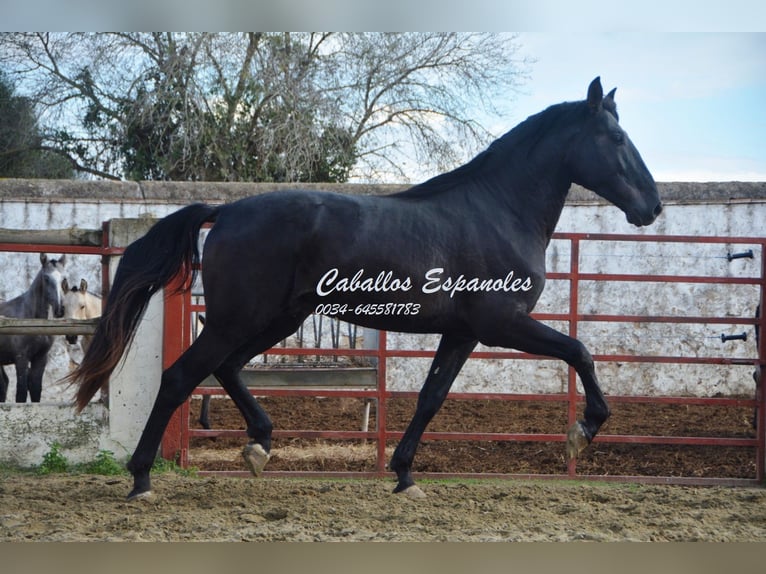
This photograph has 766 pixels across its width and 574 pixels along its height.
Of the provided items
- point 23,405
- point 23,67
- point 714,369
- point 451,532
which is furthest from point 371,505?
point 23,67

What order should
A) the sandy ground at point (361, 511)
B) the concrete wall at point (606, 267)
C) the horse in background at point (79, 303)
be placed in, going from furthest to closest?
1. the concrete wall at point (606, 267)
2. the horse in background at point (79, 303)
3. the sandy ground at point (361, 511)

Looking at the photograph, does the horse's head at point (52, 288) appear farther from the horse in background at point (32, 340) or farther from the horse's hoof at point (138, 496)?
the horse's hoof at point (138, 496)

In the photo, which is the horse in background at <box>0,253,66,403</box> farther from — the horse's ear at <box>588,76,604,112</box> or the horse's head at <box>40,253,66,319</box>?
the horse's ear at <box>588,76,604,112</box>

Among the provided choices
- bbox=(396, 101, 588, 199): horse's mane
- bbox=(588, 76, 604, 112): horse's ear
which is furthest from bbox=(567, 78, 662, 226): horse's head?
bbox=(396, 101, 588, 199): horse's mane

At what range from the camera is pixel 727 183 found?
780 cm

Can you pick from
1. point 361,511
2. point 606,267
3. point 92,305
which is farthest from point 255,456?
point 606,267

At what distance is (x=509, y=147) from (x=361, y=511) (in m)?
2.15

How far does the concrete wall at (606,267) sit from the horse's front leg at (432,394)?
3240 millimetres

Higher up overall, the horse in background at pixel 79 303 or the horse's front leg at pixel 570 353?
the horse in background at pixel 79 303

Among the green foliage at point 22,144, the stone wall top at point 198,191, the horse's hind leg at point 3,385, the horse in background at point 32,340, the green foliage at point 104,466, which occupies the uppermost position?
the green foliage at point 22,144

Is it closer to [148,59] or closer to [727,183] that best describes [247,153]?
[148,59]

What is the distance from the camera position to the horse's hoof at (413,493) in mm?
4488

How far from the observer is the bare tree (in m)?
8.20

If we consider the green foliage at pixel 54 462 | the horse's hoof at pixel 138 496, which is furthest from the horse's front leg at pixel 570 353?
the green foliage at pixel 54 462
